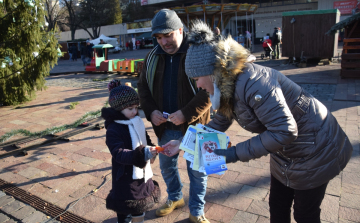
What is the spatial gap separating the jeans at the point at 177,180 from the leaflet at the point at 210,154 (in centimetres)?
68

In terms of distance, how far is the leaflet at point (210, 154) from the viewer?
1.73 meters

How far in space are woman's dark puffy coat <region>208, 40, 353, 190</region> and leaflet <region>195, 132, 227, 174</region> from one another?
0.49 ft

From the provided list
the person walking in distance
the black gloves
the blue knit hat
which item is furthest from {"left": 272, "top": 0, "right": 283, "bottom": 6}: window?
the black gloves

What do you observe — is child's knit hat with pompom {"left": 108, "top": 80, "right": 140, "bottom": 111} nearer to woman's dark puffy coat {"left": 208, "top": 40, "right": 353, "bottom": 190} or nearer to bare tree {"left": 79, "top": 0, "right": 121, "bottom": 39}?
woman's dark puffy coat {"left": 208, "top": 40, "right": 353, "bottom": 190}

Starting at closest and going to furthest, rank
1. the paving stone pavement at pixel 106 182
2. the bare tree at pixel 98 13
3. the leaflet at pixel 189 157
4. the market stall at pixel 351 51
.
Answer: the leaflet at pixel 189 157
the paving stone pavement at pixel 106 182
the market stall at pixel 351 51
the bare tree at pixel 98 13

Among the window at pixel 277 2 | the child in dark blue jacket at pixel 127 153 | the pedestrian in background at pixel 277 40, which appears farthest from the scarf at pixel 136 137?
the window at pixel 277 2

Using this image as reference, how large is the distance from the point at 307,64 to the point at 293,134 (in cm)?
1275

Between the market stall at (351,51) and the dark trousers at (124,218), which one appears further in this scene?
the market stall at (351,51)

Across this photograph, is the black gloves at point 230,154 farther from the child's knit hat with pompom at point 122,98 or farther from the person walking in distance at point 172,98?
the child's knit hat with pompom at point 122,98

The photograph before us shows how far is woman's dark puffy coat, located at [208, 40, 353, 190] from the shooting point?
1479 mm

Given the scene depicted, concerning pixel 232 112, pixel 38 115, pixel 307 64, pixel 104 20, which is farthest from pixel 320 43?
pixel 104 20

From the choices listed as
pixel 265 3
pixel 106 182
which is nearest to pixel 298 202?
pixel 106 182

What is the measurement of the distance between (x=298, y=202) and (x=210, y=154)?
673 millimetres

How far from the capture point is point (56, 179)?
3.69 metres
